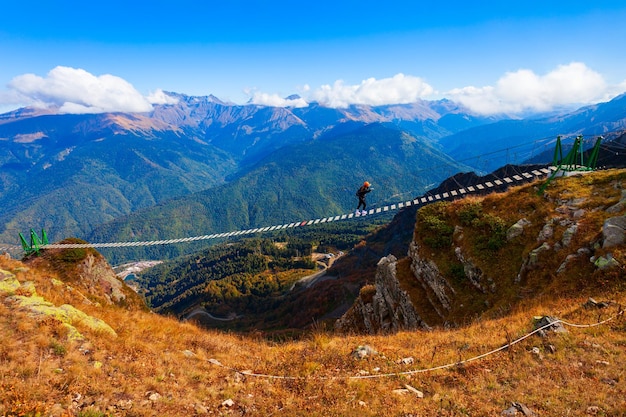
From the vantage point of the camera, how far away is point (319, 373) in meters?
13.2

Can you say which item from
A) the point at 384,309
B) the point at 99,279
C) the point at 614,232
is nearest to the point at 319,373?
the point at 614,232

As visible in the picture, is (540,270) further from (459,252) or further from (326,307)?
(326,307)

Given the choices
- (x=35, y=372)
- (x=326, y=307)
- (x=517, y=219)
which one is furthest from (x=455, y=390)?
(x=326, y=307)

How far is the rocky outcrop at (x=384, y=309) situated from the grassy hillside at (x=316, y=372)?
1379cm

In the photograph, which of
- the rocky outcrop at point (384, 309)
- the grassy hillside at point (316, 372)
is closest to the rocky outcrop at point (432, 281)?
the rocky outcrop at point (384, 309)

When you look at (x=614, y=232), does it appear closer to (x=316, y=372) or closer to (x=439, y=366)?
(x=439, y=366)

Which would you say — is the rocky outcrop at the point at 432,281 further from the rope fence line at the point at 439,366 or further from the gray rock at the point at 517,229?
the rope fence line at the point at 439,366

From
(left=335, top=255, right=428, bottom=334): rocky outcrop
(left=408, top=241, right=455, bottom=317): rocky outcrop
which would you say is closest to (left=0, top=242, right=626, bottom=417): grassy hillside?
(left=408, top=241, right=455, bottom=317): rocky outcrop

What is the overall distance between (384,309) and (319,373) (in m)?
23.5

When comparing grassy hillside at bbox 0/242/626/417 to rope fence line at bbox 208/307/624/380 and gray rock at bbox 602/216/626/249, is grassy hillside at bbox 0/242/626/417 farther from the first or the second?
gray rock at bbox 602/216/626/249

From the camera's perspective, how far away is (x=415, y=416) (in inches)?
391

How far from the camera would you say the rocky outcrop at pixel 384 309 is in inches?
1205

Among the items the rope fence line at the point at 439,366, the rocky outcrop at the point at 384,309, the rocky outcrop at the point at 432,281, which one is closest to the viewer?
the rope fence line at the point at 439,366

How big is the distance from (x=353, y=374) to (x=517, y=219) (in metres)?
22.0
